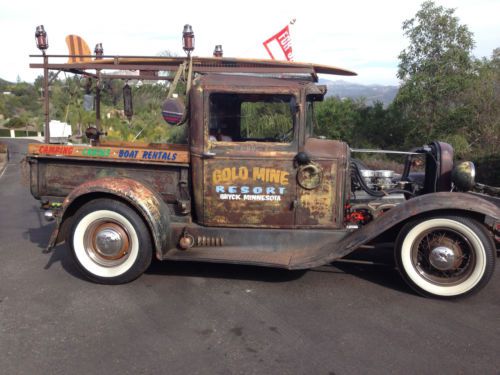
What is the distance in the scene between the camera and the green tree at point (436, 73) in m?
10.8

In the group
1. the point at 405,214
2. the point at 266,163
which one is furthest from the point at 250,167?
the point at 405,214

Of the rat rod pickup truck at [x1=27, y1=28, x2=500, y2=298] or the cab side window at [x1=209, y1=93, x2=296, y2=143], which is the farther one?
the cab side window at [x1=209, y1=93, x2=296, y2=143]

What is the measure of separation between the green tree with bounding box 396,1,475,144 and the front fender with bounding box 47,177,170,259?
8.58 metres

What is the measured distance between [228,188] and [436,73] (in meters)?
8.91

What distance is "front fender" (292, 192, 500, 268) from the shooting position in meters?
3.80

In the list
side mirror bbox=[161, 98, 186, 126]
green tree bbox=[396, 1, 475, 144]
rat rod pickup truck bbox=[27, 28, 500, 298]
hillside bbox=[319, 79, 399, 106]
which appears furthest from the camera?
green tree bbox=[396, 1, 475, 144]

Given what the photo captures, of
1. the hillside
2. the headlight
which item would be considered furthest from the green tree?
the headlight

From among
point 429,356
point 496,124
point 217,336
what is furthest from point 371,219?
point 496,124

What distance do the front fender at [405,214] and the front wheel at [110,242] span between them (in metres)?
1.54

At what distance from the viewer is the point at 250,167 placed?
4254mm

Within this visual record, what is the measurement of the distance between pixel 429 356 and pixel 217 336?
152 centimetres

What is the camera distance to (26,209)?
7.90 meters

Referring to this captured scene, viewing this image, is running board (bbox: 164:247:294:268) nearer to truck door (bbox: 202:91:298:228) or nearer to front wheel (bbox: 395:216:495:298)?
truck door (bbox: 202:91:298:228)

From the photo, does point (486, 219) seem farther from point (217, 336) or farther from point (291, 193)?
point (217, 336)
